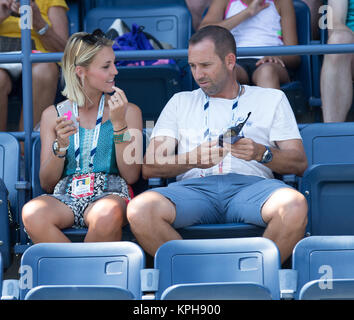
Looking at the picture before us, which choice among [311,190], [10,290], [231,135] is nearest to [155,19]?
[231,135]

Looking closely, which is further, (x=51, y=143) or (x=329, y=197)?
(x=51, y=143)

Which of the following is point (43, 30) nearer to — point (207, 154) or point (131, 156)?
point (131, 156)

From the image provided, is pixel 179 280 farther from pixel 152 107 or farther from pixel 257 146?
pixel 152 107

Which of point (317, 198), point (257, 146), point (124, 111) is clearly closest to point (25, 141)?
point (124, 111)

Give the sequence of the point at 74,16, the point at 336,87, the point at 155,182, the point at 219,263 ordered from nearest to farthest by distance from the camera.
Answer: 1. the point at 219,263
2. the point at 155,182
3. the point at 336,87
4. the point at 74,16

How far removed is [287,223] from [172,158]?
590mm

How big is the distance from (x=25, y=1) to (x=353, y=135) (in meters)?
1.61

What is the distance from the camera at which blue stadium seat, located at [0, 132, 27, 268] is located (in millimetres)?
2939

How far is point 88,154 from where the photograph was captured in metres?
3.14

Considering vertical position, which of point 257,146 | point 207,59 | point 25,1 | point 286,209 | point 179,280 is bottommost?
point 179,280

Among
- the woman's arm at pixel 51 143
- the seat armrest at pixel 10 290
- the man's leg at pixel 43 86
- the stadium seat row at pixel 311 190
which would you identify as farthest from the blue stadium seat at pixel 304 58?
the seat armrest at pixel 10 290

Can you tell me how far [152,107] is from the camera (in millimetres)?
3881

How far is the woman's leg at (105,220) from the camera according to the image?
111 inches

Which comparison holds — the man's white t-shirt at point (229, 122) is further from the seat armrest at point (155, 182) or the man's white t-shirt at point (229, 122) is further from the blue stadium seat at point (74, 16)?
the blue stadium seat at point (74, 16)
